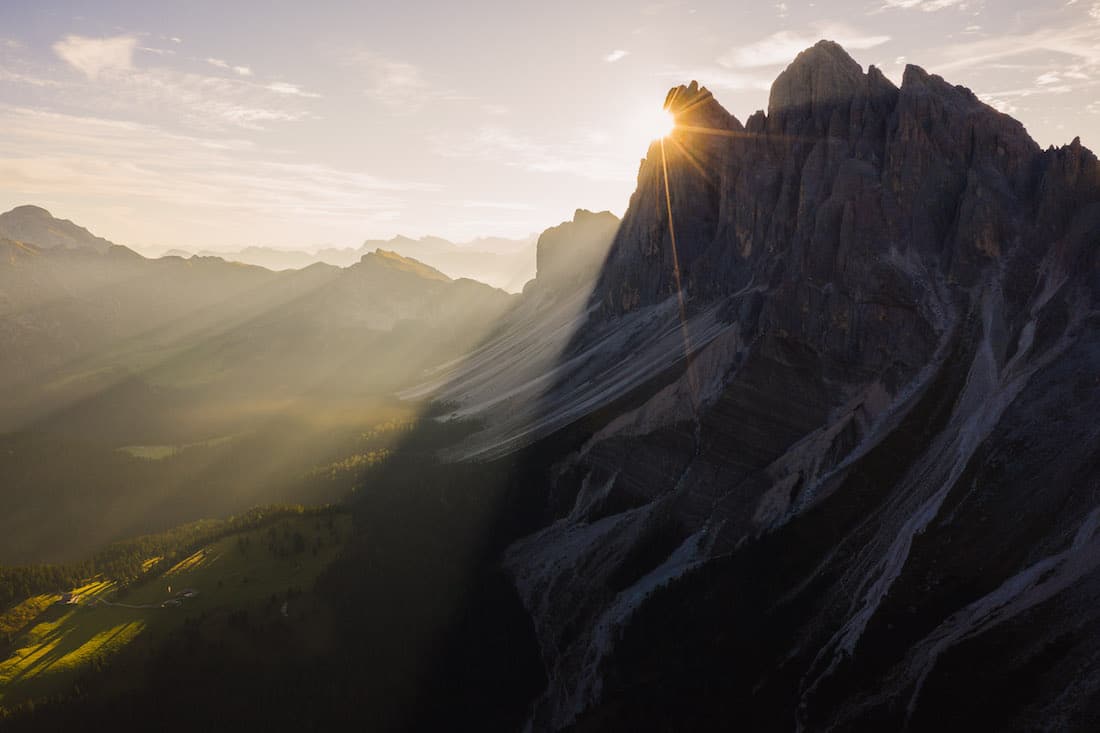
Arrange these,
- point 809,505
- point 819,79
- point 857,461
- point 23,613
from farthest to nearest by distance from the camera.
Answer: point 819,79
point 23,613
point 857,461
point 809,505

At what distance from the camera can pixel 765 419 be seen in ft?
246

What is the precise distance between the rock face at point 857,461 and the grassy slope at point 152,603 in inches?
1241

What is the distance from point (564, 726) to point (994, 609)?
40834 mm

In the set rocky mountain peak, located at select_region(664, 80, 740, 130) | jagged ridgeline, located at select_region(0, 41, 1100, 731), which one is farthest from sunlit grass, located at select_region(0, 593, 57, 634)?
rocky mountain peak, located at select_region(664, 80, 740, 130)

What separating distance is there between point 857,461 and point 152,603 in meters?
87.9

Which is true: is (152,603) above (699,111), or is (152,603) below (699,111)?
below

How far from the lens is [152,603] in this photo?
8769 cm

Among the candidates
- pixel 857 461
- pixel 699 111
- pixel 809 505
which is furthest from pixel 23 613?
pixel 699 111

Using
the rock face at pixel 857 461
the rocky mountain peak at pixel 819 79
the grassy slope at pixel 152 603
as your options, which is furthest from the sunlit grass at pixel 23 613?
the rocky mountain peak at pixel 819 79

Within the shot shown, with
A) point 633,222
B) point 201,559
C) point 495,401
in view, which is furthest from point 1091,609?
point 633,222

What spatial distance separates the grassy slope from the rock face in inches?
1241

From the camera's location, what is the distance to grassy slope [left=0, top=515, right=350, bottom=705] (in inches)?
2997

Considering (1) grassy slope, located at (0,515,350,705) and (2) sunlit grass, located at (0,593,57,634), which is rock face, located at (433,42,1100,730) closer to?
(1) grassy slope, located at (0,515,350,705)

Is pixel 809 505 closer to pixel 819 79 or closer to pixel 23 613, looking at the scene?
pixel 819 79
